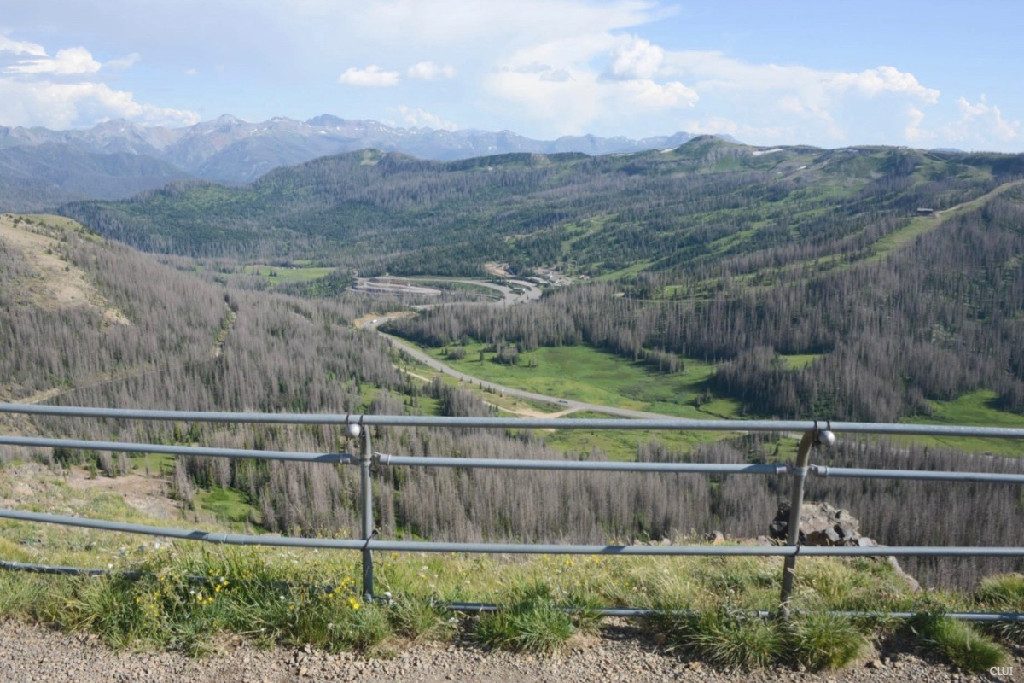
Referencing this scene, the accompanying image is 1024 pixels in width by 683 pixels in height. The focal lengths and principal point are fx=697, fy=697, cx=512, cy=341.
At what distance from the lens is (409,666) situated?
8.31 metres

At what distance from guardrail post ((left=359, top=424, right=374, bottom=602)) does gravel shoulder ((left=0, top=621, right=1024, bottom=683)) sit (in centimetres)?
97

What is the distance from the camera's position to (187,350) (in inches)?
5394

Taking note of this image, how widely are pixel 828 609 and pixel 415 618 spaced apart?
17.6ft

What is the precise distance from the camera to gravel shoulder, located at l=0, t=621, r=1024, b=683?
321 inches

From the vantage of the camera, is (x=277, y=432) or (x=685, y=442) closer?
(x=277, y=432)

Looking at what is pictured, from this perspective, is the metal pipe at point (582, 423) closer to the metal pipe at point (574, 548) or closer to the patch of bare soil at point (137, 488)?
the metal pipe at point (574, 548)

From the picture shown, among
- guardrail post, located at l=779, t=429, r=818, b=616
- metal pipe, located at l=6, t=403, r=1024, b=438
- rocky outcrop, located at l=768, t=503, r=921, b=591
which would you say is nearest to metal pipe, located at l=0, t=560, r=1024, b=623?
guardrail post, located at l=779, t=429, r=818, b=616

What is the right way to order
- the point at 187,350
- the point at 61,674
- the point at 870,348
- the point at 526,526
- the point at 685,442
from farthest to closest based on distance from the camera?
1. the point at 870,348
2. the point at 187,350
3. the point at 685,442
4. the point at 526,526
5. the point at 61,674

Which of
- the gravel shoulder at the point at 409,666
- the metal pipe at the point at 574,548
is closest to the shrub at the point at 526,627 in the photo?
the gravel shoulder at the point at 409,666

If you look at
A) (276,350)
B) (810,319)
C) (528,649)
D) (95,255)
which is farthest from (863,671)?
(810,319)

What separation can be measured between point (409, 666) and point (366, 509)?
6.50 feet

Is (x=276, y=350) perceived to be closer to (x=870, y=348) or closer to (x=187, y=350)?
(x=187, y=350)

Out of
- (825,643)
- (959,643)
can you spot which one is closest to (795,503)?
(825,643)

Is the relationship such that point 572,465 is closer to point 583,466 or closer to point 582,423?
point 583,466
